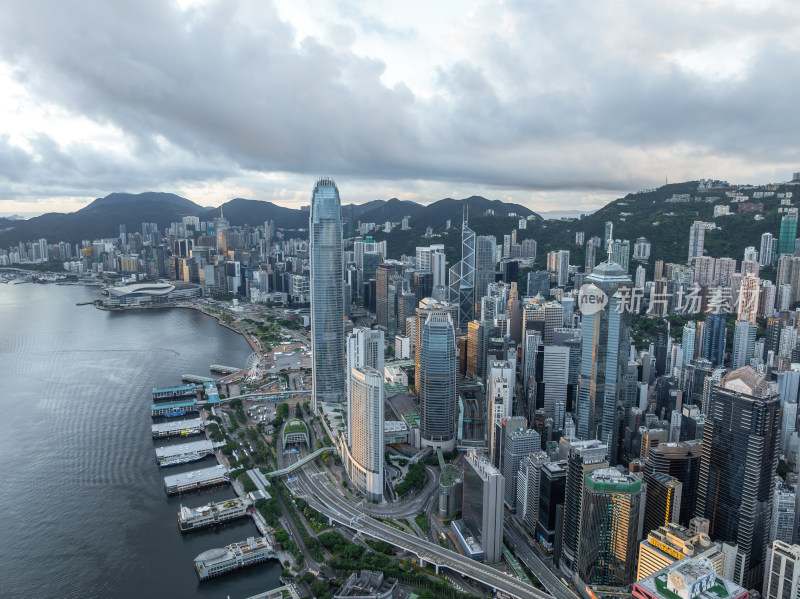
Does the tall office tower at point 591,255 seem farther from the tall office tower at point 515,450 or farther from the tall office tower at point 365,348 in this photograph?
the tall office tower at point 515,450

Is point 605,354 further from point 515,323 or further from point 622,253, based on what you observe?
point 622,253

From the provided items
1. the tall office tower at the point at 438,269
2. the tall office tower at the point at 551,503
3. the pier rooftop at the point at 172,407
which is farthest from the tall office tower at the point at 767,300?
the pier rooftop at the point at 172,407

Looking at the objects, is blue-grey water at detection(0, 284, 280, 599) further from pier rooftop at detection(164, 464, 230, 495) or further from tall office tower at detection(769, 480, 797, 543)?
tall office tower at detection(769, 480, 797, 543)

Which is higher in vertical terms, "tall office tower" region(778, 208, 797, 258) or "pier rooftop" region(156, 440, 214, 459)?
"tall office tower" region(778, 208, 797, 258)

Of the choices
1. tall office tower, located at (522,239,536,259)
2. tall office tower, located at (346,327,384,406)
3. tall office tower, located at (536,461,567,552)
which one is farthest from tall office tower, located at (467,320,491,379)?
tall office tower, located at (522,239,536,259)

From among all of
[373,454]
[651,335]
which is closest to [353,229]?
[651,335]

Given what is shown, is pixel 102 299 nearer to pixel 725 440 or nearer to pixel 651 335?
pixel 651 335
